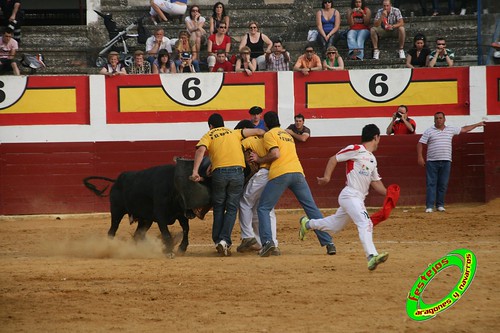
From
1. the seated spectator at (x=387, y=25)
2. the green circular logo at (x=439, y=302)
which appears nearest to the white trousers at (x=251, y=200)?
the green circular logo at (x=439, y=302)

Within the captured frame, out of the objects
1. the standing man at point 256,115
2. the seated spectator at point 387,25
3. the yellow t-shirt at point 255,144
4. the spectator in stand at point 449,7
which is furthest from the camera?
the spectator in stand at point 449,7

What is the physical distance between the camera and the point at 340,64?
17500 mm

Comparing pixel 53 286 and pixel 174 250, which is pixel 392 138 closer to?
pixel 174 250

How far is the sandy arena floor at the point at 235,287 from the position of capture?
814cm

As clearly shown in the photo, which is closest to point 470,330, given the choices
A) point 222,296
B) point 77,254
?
point 222,296

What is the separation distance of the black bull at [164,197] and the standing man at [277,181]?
2.32ft

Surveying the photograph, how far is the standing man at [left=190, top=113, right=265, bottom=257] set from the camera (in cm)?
1156

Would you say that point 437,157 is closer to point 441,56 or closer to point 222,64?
point 441,56

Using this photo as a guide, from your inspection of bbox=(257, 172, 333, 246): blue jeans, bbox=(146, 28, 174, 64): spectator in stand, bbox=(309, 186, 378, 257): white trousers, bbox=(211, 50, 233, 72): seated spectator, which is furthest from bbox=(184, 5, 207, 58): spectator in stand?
bbox=(309, 186, 378, 257): white trousers

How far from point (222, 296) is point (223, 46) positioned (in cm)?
986

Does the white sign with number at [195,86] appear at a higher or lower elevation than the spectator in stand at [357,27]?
lower

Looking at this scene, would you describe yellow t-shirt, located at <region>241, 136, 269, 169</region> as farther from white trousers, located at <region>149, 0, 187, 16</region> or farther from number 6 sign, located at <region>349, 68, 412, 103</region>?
white trousers, located at <region>149, 0, 187, 16</region>

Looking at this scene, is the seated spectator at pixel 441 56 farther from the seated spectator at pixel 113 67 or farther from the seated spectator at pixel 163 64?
the seated spectator at pixel 113 67

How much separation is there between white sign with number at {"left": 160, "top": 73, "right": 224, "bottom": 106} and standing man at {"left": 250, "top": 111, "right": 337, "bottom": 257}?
5.69 meters
